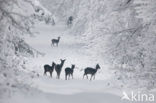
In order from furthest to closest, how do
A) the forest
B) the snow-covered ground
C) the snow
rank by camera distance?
the snow, the snow-covered ground, the forest

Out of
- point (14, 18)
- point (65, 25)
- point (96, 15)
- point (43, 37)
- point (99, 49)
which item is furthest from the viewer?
point (65, 25)

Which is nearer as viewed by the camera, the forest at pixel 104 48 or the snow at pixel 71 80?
the forest at pixel 104 48

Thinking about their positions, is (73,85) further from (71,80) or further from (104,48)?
(104,48)

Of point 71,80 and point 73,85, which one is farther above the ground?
point 71,80

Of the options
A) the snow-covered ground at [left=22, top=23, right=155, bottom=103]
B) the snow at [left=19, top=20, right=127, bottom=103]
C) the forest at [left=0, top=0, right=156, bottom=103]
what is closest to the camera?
the forest at [left=0, top=0, right=156, bottom=103]

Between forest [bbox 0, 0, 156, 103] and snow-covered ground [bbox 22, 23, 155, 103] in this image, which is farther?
snow-covered ground [bbox 22, 23, 155, 103]

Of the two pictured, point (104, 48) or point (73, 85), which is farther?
point (73, 85)

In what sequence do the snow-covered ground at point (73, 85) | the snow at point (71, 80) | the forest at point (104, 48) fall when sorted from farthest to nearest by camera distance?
the snow at point (71, 80)
the snow-covered ground at point (73, 85)
the forest at point (104, 48)

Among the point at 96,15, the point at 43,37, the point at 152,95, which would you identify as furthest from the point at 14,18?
the point at 43,37

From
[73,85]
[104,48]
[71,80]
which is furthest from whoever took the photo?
[71,80]

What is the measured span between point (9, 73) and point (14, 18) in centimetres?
205

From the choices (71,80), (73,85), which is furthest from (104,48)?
(71,80)

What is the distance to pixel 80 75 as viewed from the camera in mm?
22172

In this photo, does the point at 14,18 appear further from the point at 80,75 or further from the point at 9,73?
the point at 80,75
